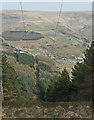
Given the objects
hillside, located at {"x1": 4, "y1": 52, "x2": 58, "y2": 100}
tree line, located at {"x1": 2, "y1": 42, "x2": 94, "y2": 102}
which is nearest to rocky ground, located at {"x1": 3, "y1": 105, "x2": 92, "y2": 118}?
tree line, located at {"x1": 2, "y1": 42, "x2": 94, "y2": 102}

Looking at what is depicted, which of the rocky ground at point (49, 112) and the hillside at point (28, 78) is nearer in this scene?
the rocky ground at point (49, 112)

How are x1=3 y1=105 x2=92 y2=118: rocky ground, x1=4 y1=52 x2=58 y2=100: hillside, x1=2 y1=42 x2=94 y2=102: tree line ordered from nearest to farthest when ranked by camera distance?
x1=3 y1=105 x2=92 y2=118: rocky ground < x1=2 y1=42 x2=94 y2=102: tree line < x1=4 y1=52 x2=58 y2=100: hillside

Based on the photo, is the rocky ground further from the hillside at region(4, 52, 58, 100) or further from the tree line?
the hillside at region(4, 52, 58, 100)

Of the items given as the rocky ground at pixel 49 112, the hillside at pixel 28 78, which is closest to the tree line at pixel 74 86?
the hillside at pixel 28 78

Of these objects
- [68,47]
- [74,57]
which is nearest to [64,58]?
[74,57]

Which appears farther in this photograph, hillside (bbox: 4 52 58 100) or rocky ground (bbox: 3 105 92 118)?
hillside (bbox: 4 52 58 100)

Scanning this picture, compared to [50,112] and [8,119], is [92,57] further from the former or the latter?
[8,119]

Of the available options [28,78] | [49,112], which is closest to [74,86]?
[49,112]

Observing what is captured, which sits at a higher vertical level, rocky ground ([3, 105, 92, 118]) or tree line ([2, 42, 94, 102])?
tree line ([2, 42, 94, 102])

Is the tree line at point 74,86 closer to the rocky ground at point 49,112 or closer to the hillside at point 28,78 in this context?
the hillside at point 28,78
